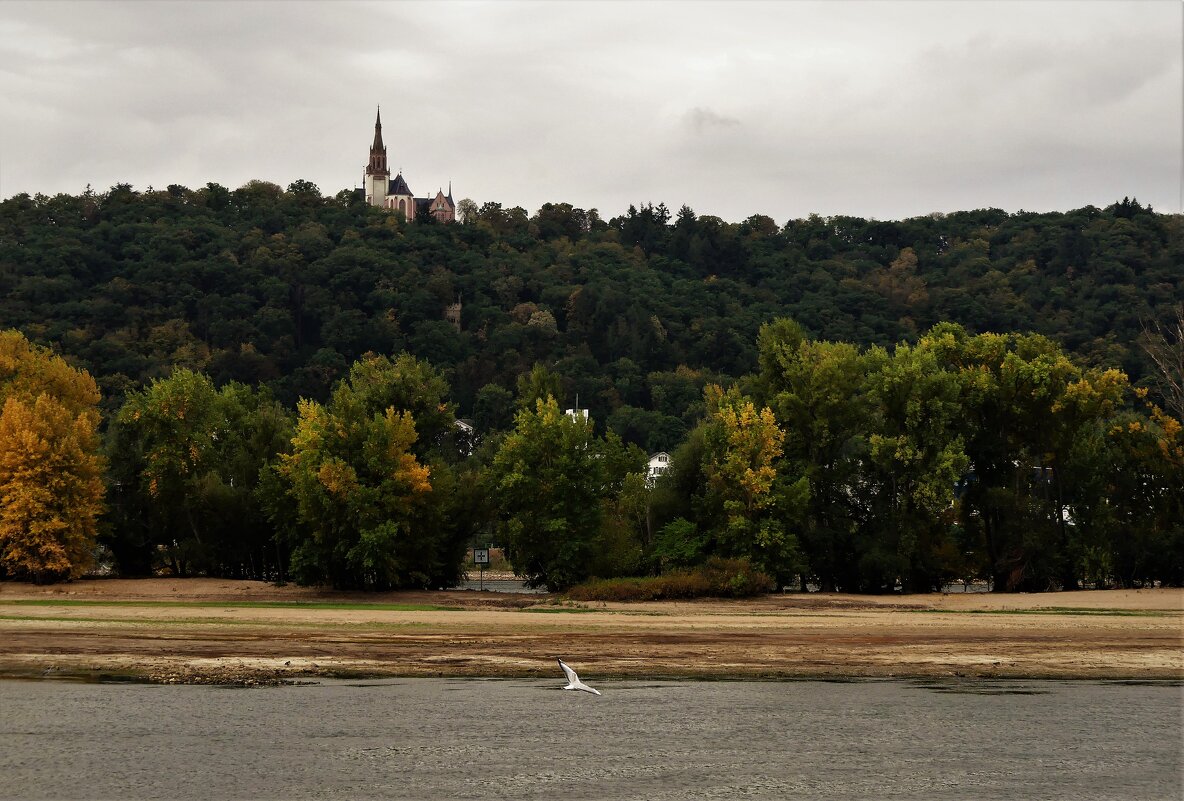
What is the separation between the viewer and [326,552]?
6619 centimetres

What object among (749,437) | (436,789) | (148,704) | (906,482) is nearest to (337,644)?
(148,704)

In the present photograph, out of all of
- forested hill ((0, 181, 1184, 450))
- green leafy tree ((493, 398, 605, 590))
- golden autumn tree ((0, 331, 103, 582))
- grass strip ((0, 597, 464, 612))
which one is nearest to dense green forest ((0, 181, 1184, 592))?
green leafy tree ((493, 398, 605, 590))

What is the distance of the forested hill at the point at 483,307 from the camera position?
159 metres

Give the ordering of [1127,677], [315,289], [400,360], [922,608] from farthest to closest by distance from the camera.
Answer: [315,289] < [400,360] < [922,608] < [1127,677]

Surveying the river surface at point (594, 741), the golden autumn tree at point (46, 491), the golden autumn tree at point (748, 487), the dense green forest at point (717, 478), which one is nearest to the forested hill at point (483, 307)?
the dense green forest at point (717, 478)

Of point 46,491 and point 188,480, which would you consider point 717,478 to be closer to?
point 188,480

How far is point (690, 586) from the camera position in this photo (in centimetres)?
6438

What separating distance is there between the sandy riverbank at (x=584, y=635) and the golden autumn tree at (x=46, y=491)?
2.58 meters

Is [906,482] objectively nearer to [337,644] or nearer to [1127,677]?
[1127,677]

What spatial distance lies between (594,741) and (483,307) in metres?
156

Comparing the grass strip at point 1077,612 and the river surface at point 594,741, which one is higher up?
the grass strip at point 1077,612

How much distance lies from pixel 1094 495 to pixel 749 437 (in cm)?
1853

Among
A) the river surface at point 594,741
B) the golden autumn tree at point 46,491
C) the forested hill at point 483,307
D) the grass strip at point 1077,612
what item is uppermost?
the forested hill at point 483,307

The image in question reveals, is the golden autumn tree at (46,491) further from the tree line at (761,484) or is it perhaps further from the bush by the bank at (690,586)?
the bush by the bank at (690,586)
